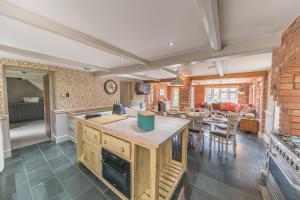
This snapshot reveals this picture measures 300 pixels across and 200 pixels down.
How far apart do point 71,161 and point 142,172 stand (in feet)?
6.00

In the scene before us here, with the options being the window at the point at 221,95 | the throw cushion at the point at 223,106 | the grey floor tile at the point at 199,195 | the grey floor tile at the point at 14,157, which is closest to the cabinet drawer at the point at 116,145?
the grey floor tile at the point at 199,195

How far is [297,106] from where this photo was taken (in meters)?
1.41

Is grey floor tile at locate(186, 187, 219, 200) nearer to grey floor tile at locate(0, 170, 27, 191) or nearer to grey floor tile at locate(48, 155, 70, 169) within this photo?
grey floor tile at locate(48, 155, 70, 169)

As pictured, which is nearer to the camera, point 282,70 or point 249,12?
point 249,12

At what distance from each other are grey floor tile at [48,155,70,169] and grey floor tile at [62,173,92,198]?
577mm

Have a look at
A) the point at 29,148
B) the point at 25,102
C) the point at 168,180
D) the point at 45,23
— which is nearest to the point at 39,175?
the point at 29,148

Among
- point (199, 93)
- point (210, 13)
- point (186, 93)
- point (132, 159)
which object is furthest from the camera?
point (199, 93)

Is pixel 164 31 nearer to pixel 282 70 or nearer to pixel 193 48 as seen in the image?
pixel 193 48

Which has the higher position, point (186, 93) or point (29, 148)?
point (186, 93)

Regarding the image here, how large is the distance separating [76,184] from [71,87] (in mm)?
2794

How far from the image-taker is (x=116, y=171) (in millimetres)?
1497

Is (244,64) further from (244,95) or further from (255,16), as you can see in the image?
(244,95)

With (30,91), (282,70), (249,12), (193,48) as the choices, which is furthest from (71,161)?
(30,91)

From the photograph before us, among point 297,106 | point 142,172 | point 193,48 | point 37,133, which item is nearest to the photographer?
point 297,106
